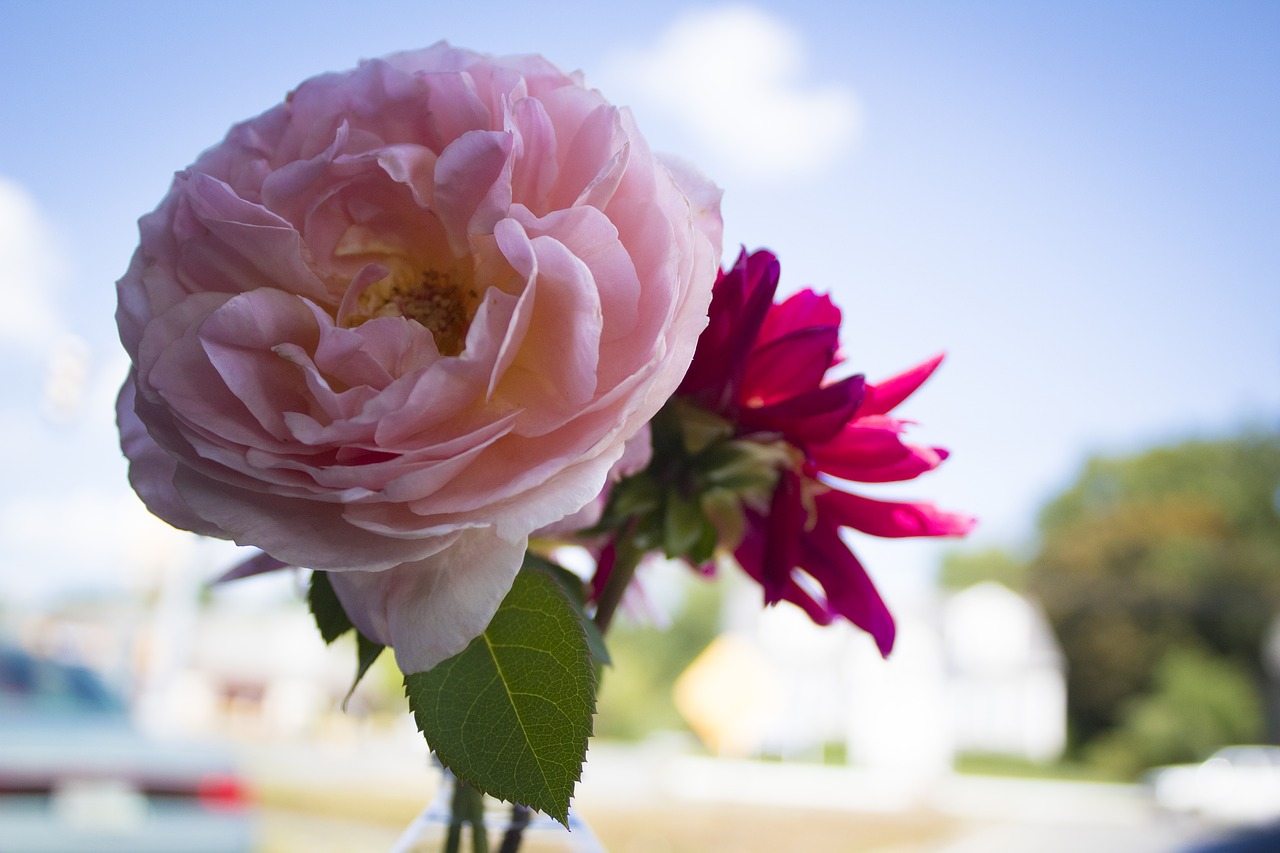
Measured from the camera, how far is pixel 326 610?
439 mm

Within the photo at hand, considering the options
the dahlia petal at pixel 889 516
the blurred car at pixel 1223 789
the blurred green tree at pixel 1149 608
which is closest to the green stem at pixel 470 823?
the dahlia petal at pixel 889 516

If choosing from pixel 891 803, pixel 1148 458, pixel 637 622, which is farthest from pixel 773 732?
pixel 637 622

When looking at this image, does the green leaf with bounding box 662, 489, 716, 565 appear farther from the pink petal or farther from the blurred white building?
the blurred white building

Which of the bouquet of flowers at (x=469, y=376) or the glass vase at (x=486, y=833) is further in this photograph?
the glass vase at (x=486, y=833)

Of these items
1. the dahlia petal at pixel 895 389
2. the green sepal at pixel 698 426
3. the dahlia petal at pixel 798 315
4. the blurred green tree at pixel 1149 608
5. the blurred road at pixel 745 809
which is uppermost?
the blurred green tree at pixel 1149 608

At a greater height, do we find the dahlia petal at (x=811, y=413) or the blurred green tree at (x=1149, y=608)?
the blurred green tree at (x=1149, y=608)

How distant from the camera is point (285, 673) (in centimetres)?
2778

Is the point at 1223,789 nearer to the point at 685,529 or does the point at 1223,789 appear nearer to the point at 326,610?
the point at 685,529

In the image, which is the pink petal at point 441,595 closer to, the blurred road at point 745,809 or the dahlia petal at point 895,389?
the dahlia petal at point 895,389

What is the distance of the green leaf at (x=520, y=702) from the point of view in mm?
389

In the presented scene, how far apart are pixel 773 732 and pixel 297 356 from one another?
23.0m

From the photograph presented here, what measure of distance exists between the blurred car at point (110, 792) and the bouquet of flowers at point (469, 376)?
150 inches

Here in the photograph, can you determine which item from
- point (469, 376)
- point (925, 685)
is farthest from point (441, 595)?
point (925, 685)

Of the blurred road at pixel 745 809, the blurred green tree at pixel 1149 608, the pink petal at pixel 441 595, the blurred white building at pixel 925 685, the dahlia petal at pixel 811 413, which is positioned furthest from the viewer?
the blurred green tree at pixel 1149 608
